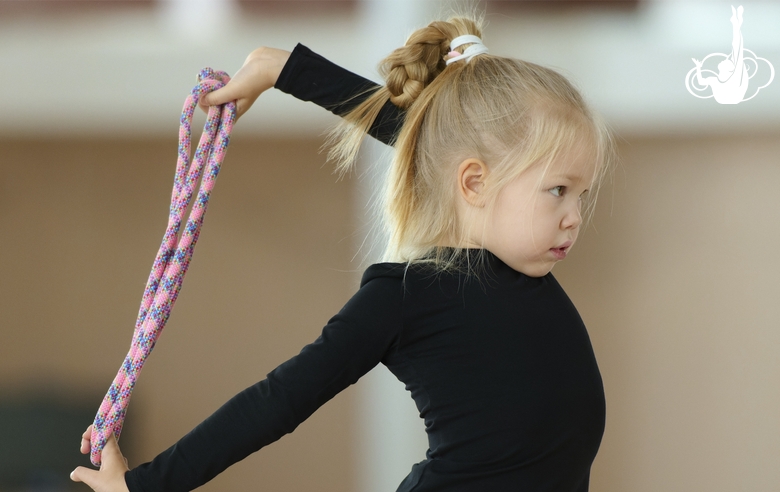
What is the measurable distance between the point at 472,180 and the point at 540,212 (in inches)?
2.1

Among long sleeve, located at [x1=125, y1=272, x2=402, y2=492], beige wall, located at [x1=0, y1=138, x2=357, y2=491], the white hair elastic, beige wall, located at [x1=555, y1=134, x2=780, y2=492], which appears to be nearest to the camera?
long sleeve, located at [x1=125, y1=272, x2=402, y2=492]

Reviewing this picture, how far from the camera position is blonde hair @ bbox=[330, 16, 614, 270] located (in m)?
0.52

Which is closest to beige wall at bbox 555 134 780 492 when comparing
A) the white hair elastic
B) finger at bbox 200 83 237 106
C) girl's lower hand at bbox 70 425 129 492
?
the white hair elastic

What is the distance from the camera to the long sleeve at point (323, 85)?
62 centimetres

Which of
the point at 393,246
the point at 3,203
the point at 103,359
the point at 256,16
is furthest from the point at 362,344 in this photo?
the point at 3,203

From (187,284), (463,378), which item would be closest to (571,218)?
(463,378)

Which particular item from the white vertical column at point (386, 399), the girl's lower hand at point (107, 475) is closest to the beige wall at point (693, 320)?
the white vertical column at point (386, 399)

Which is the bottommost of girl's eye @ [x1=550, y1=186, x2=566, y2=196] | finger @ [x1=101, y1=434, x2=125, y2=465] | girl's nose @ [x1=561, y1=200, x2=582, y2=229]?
finger @ [x1=101, y1=434, x2=125, y2=465]

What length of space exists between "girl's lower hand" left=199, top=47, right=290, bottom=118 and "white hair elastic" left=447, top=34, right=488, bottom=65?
14 cm

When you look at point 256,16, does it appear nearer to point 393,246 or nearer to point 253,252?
point 253,252

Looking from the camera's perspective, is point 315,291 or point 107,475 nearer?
point 107,475

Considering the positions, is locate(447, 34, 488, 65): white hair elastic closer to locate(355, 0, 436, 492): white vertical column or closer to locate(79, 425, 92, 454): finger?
Answer: locate(79, 425, 92, 454): finger

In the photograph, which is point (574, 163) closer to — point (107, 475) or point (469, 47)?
point (469, 47)

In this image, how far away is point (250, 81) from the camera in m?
0.60
